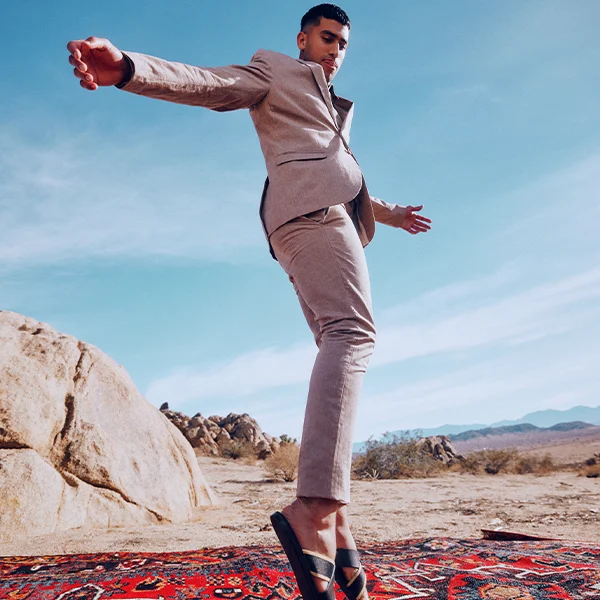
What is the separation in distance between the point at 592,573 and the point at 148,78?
123 inches

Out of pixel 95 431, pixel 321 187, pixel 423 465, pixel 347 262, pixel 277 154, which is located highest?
pixel 277 154

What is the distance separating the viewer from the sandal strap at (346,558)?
1.86 metres

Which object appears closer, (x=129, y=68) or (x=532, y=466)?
(x=129, y=68)

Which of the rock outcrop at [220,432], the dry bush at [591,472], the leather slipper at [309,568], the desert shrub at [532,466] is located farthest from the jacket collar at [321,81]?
the rock outcrop at [220,432]

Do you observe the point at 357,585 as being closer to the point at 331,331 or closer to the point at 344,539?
the point at 344,539

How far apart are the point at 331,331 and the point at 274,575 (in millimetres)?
1466

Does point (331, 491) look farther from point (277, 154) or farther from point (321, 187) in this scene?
point (277, 154)

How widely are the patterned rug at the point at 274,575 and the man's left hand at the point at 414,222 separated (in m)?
1.87

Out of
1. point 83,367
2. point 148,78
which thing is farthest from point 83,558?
point 83,367

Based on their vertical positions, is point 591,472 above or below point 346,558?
below

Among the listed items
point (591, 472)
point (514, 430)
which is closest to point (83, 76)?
point (591, 472)

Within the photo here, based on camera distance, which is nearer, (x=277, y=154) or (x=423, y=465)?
(x=277, y=154)

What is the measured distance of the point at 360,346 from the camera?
1.91 metres

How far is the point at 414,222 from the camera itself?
→ 10.6 feet
